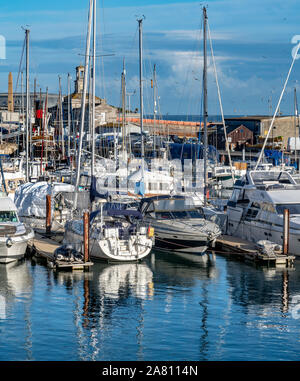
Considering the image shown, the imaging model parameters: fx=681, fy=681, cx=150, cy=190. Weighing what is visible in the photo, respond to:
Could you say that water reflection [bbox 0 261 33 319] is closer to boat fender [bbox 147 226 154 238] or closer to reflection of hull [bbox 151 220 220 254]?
boat fender [bbox 147 226 154 238]

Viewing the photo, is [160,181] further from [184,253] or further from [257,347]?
[257,347]

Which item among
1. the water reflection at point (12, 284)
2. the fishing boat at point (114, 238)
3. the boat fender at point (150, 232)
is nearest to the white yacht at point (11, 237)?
the water reflection at point (12, 284)

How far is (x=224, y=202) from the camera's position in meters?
40.6

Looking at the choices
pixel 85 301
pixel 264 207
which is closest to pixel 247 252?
pixel 264 207

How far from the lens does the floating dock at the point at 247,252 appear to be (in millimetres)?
30772

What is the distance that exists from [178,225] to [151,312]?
30.6ft

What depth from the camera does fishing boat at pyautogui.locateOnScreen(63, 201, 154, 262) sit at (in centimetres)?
2992

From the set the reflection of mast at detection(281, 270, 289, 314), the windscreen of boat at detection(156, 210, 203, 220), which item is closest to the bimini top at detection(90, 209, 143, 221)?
the windscreen of boat at detection(156, 210, 203, 220)

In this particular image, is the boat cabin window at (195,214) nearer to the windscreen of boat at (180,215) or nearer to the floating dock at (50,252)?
the windscreen of boat at (180,215)

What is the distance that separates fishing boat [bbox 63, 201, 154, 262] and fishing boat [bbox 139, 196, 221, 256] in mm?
1641

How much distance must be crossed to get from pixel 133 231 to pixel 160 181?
15.5 metres

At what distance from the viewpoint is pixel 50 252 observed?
3114 cm

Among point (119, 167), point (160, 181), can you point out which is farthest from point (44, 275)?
point (119, 167)

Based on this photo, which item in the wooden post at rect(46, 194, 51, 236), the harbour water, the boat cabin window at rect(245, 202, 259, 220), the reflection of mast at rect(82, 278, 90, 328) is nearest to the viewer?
the harbour water
